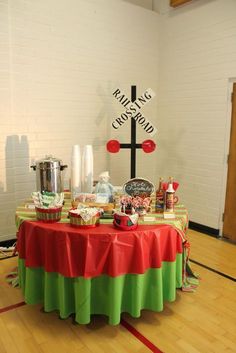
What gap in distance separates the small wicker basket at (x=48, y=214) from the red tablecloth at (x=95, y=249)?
5cm

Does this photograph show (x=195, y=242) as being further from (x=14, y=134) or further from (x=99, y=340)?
(x=14, y=134)

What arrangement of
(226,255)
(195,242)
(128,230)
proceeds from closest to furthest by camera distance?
(128,230) < (226,255) < (195,242)

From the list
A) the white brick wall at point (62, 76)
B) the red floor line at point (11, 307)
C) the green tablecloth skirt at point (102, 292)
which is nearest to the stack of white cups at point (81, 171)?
the green tablecloth skirt at point (102, 292)

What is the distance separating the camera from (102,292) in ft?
6.75

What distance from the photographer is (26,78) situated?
3.37 metres

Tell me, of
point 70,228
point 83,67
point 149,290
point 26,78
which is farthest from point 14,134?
point 149,290

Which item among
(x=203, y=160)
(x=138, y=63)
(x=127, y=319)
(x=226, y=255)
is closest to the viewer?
(x=127, y=319)

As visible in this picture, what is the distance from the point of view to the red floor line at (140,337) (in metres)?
1.93

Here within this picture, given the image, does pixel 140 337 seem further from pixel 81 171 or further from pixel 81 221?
pixel 81 171

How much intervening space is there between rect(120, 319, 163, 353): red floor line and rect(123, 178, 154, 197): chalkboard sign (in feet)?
3.07

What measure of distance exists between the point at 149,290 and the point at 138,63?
10.5 feet

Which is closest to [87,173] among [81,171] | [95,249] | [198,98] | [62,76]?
[81,171]

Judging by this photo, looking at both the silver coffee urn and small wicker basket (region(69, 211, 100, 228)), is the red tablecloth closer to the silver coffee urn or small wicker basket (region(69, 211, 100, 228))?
small wicker basket (region(69, 211, 100, 228))

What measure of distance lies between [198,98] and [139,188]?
2.04 m
